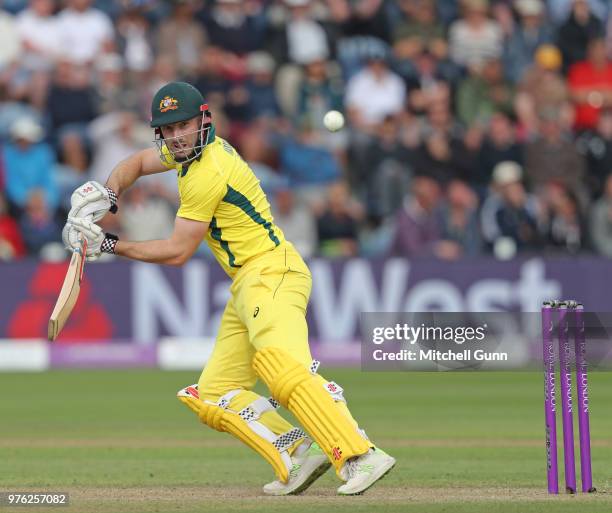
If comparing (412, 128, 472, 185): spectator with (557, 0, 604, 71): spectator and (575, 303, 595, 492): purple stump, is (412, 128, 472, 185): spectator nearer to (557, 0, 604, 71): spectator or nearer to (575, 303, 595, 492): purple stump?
(557, 0, 604, 71): spectator

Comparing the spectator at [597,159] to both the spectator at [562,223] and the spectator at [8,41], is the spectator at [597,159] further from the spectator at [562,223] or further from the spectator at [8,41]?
the spectator at [8,41]

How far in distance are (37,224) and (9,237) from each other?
0.30 meters

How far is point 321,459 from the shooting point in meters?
6.29

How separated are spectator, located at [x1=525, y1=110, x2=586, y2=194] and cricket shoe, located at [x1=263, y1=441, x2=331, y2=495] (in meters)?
8.29

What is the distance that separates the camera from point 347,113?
14.6 m

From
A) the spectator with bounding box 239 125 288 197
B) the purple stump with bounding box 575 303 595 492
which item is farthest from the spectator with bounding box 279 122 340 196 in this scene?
the purple stump with bounding box 575 303 595 492

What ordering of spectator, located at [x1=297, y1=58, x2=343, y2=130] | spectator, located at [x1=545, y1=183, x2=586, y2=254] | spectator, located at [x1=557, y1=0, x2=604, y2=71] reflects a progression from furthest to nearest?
1. spectator, located at [x1=557, y1=0, x2=604, y2=71]
2. spectator, located at [x1=297, y1=58, x2=343, y2=130]
3. spectator, located at [x1=545, y1=183, x2=586, y2=254]

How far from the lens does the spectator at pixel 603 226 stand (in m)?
13.9

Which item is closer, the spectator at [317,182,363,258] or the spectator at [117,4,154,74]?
the spectator at [317,182,363,258]

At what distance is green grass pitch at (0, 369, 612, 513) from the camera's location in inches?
235

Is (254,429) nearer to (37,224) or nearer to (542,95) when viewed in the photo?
(37,224)

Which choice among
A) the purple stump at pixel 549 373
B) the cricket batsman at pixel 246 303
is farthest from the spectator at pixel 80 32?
the purple stump at pixel 549 373

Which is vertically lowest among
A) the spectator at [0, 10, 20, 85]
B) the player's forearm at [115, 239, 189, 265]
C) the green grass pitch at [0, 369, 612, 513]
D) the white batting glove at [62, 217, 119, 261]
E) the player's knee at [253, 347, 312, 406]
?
the green grass pitch at [0, 369, 612, 513]

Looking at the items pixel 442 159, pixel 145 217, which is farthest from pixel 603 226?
pixel 145 217
